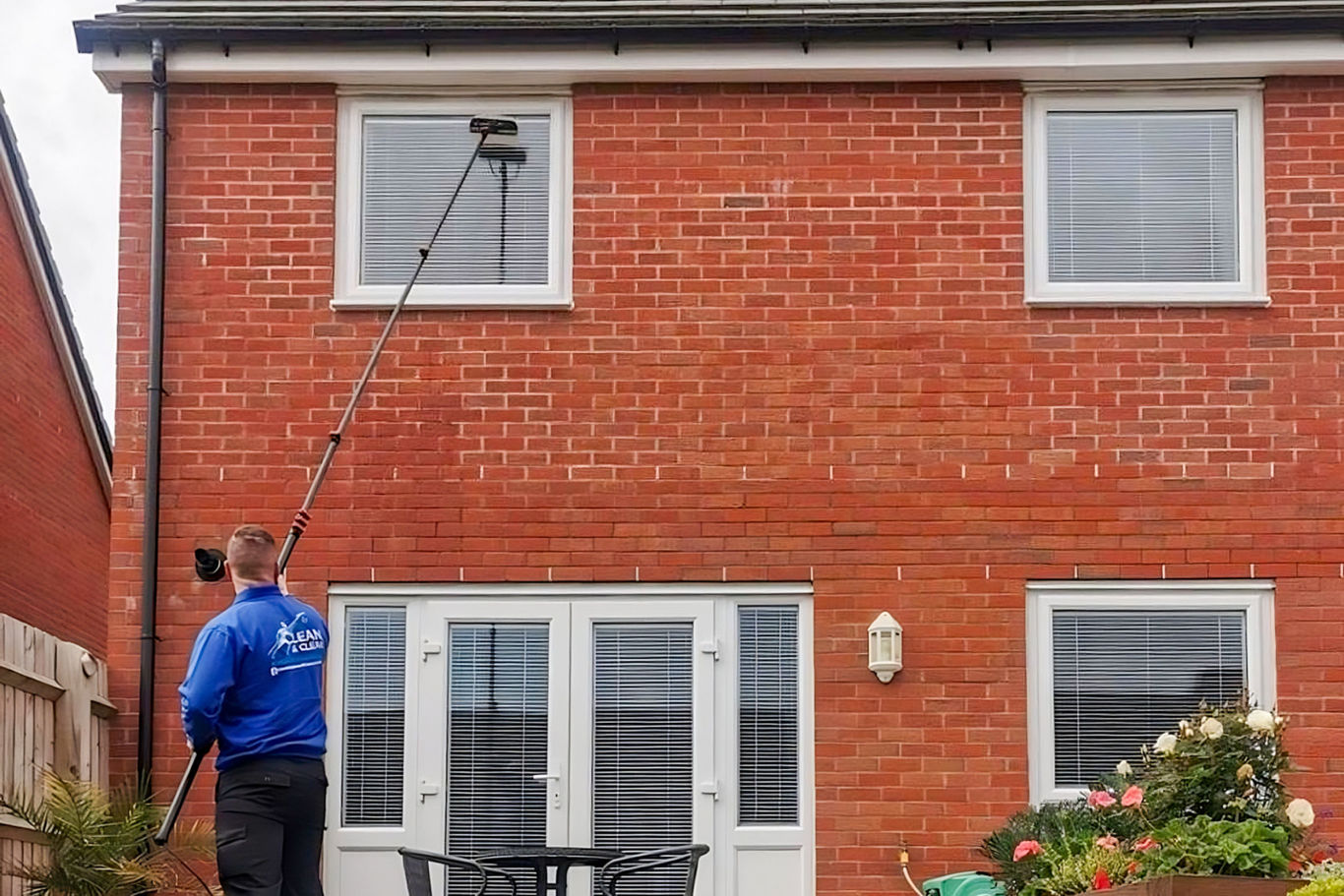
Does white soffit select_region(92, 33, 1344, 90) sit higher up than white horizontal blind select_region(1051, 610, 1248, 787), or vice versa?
white soffit select_region(92, 33, 1344, 90)

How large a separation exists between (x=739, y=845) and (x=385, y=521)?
2.34 metres

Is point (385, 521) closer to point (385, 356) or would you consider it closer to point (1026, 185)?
point (385, 356)

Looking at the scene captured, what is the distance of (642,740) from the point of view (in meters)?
11.4

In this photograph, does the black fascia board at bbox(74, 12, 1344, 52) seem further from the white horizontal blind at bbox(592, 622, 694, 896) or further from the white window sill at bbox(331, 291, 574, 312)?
the white horizontal blind at bbox(592, 622, 694, 896)

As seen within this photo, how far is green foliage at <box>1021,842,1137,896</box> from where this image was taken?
9438mm

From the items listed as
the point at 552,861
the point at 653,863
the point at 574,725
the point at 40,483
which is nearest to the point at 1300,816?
the point at 653,863

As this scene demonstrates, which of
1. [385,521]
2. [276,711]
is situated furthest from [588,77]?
[276,711]

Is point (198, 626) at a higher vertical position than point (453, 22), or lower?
lower

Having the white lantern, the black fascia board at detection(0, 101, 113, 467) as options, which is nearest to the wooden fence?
the white lantern

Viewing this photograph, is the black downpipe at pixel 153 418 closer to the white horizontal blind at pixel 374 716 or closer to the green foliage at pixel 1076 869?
the white horizontal blind at pixel 374 716

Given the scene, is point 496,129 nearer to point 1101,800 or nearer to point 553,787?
point 553,787

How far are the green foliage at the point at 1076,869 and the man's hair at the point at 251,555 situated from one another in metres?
3.48

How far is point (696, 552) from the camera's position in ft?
37.8

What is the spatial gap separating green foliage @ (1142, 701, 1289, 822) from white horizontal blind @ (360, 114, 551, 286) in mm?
4065
